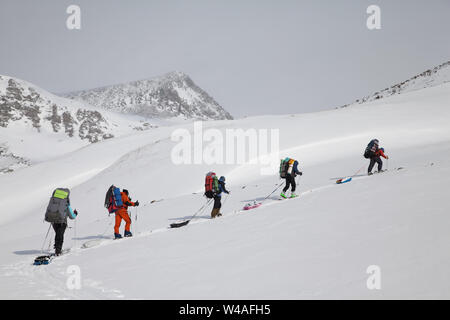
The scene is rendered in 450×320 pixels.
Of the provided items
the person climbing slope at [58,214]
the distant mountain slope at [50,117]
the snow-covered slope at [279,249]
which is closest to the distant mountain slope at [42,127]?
the distant mountain slope at [50,117]

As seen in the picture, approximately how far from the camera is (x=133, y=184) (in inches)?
1086

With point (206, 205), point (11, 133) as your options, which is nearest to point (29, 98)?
point (11, 133)

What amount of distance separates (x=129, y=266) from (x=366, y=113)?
99.0 feet

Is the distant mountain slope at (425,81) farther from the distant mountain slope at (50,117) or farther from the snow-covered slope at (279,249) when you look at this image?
the distant mountain slope at (50,117)

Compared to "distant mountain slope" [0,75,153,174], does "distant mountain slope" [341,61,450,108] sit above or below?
below

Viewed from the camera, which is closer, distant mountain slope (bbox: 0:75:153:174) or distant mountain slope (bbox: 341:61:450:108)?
distant mountain slope (bbox: 341:61:450:108)

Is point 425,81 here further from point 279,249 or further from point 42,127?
point 42,127

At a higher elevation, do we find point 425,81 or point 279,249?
point 425,81

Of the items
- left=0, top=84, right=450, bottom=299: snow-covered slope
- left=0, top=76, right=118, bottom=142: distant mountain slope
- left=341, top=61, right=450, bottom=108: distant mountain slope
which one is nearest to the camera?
left=0, top=84, right=450, bottom=299: snow-covered slope

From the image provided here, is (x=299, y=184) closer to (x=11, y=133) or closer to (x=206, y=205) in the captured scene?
(x=206, y=205)

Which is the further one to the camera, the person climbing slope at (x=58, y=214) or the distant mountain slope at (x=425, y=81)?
the distant mountain slope at (x=425, y=81)

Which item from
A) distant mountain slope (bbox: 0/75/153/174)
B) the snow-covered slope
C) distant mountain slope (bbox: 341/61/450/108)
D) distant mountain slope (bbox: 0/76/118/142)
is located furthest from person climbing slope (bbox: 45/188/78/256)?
distant mountain slope (bbox: 0/76/118/142)

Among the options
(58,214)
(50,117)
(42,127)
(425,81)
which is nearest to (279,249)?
(58,214)

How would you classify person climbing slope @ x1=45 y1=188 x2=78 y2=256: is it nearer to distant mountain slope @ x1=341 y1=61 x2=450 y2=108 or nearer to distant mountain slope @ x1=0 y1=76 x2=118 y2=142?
distant mountain slope @ x1=341 y1=61 x2=450 y2=108
